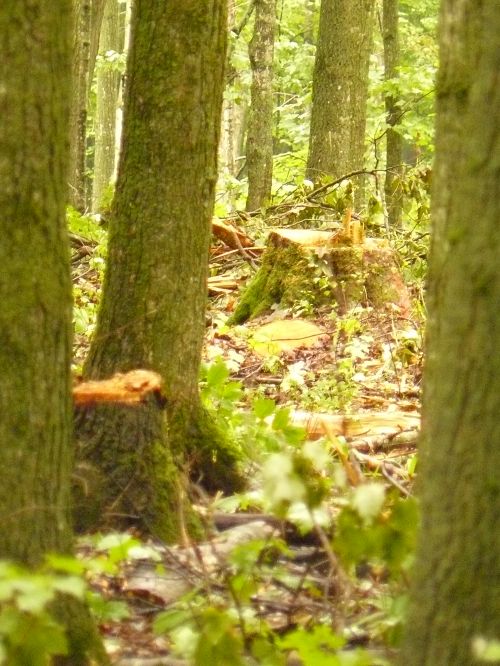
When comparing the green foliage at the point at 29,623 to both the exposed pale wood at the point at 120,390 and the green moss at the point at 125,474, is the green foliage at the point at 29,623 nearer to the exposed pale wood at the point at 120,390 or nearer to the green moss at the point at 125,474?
the green moss at the point at 125,474

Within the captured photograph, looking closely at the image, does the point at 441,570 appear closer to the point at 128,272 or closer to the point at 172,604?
the point at 172,604

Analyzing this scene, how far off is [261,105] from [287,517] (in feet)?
41.8

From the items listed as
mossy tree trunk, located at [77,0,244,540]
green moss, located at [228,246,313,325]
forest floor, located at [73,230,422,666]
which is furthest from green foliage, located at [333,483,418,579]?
green moss, located at [228,246,313,325]

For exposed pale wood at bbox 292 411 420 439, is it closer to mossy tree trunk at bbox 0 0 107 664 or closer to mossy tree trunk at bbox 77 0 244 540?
mossy tree trunk at bbox 77 0 244 540

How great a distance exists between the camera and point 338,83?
1343cm

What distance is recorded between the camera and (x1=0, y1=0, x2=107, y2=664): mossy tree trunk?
10.3 ft

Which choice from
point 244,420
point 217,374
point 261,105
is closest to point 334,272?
point 244,420

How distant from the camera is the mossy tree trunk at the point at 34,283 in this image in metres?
3.15

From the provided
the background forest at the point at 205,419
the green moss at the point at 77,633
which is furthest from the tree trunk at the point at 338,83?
the green moss at the point at 77,633

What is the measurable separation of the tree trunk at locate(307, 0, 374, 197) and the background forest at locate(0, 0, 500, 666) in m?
4.91

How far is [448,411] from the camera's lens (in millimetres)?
2551

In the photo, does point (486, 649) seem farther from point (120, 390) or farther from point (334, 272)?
point (334, 272)

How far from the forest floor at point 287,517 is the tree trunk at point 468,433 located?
456 millimetres

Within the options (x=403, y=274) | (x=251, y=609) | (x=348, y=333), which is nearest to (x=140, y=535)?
(x=251, y=609)
